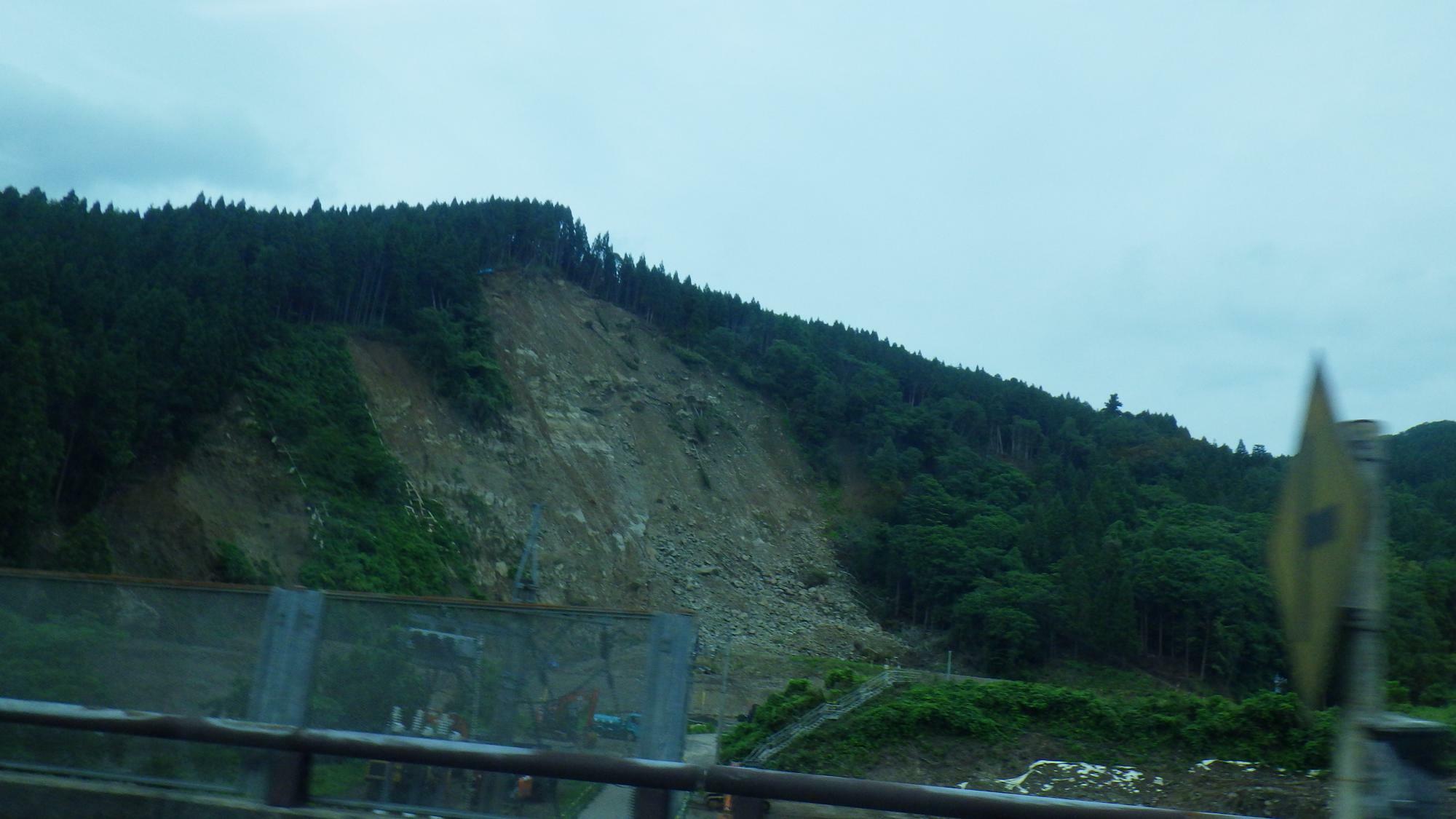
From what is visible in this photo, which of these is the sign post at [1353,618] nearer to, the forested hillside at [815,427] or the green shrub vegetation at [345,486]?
the forested hillside at [815,427]

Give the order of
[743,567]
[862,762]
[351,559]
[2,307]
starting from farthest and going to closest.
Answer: [743,567], [351,559], [2,307], [862,762]

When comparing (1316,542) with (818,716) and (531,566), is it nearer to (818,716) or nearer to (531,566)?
(818,716)

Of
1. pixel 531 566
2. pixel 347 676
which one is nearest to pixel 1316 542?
pixel 347 676

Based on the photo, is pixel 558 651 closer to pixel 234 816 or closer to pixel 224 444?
pixel 234 816

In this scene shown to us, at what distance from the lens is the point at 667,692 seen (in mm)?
4691

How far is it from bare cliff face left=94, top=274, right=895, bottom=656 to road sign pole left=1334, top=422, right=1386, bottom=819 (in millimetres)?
36580

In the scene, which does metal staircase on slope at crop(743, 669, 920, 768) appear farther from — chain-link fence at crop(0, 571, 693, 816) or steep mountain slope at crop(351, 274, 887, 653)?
steep mountain slope at crop(351, 274, 887, 653)

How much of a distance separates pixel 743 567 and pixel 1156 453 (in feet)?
159

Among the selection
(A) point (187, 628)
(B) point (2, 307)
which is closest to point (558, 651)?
(A) point (187, 628)

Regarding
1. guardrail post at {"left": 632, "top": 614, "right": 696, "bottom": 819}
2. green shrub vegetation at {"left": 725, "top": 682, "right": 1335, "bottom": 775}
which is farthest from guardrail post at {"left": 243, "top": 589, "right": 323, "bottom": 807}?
green shrub vegetation at {"left": 725, "top": 682, "right": 1335, "bottom": 775}

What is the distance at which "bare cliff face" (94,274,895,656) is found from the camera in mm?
37875

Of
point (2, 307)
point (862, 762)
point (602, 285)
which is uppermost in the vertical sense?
point (602, 285)

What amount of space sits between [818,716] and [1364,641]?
22451 mm

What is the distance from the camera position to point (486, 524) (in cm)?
4853
